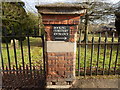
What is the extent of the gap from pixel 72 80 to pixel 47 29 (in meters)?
1.25

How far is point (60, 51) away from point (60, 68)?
0.39 metres

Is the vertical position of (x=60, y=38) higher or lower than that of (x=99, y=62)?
higher

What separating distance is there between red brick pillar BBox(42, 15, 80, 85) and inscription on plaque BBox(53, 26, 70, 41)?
0.04 meters

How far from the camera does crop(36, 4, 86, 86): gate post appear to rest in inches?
81.7

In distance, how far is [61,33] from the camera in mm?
2188

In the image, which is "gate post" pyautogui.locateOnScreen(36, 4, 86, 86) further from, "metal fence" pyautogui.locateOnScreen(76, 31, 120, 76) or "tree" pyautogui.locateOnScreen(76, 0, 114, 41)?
"tree" pyautogui.locateOnScreen(76, 0, 114, 41)

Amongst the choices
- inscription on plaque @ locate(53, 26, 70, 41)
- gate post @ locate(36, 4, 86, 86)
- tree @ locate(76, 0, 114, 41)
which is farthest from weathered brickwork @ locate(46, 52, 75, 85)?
tree @ locate(76, 0, 114, 41)

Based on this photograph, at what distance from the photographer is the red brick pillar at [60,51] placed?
84.4 inches

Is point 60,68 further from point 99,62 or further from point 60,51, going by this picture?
point 99,62

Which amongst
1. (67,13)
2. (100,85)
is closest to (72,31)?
(67,13)

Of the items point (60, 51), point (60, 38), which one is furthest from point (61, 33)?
point (60, 51)

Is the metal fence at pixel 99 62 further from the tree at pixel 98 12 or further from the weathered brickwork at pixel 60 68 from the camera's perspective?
the tree at pixel 98 12

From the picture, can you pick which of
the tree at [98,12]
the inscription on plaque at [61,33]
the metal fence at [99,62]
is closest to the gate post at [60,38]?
the inscription on plaque at [61,33]

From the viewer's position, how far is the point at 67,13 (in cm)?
209
